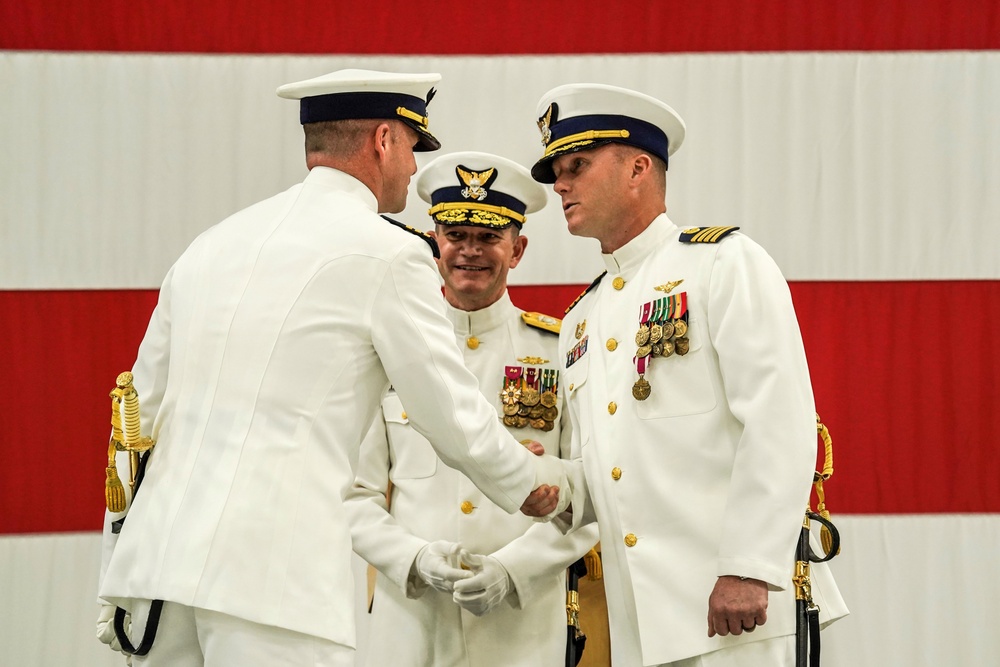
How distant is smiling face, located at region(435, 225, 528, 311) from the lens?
2.36m

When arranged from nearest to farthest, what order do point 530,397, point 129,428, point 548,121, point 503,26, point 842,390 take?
point 129,428 < point 548,121 < point 530,397 < point 842,390 < point 503,26

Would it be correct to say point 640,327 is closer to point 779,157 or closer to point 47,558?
point 779,157

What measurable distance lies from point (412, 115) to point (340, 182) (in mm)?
195

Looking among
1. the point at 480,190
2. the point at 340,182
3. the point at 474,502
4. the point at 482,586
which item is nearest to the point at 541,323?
the point at 480,190

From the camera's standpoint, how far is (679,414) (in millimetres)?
1807

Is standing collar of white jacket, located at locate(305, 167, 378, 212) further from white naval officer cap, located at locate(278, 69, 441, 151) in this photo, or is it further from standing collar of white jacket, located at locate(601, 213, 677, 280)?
standing collar of white jacket, located at locate(601, 213, 677, 280)

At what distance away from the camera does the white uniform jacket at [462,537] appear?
7.01 feet

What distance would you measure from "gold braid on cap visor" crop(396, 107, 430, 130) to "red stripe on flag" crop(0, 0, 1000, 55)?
1.17 meters

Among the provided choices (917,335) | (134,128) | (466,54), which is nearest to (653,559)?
(917,335)

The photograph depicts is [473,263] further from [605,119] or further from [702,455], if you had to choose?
[702,455]

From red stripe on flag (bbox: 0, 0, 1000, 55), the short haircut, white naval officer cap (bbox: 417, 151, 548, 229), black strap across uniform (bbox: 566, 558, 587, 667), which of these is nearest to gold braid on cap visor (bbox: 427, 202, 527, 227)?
white naval officer cap (bbox: 417, 151, 548, 229)

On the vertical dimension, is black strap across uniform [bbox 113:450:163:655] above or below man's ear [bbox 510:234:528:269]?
below

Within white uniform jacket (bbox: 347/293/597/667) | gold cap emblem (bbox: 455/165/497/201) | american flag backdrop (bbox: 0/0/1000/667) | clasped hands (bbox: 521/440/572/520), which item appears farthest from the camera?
american flag backdrop (bbox: 0/0/1000/667)

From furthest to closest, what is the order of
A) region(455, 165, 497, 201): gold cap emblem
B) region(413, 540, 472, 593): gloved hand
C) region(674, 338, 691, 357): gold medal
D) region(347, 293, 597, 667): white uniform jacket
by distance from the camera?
region(455, 165, 497, 201): gold cap emblem
region(347, 293, 597, 667): white uniform jacket
region(413, 540, 472, 593): gloved hand
region(674, 338, 691, 357): gold medal
